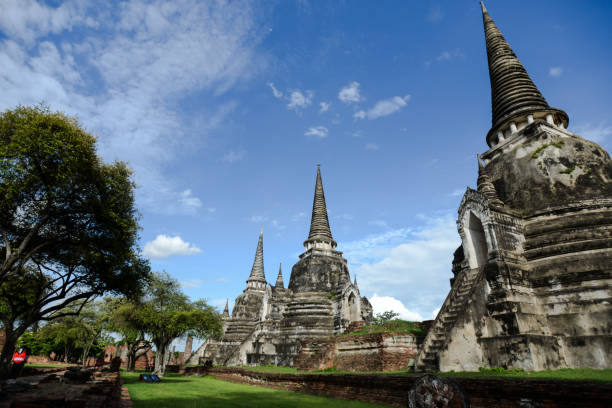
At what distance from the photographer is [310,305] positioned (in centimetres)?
2559

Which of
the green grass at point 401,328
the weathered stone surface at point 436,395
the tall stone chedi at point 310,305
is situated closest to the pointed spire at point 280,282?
the tall stone chedi at point 310,305

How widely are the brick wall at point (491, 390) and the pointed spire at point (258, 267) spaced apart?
3062 centimetres

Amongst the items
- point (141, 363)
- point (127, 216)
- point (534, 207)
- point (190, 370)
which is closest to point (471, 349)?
point (534, 207)

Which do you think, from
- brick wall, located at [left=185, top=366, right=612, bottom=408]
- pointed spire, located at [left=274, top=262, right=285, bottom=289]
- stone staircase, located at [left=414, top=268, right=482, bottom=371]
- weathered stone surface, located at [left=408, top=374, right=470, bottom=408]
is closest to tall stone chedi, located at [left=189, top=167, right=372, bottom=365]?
pointed spire, located at [left=274, top=262, right=285, bottom=289]

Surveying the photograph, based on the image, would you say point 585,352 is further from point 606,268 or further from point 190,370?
point 190,370

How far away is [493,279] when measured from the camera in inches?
436

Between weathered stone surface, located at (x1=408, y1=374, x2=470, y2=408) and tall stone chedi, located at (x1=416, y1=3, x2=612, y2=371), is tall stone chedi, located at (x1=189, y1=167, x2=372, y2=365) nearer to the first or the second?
tall stone chedi, located at (x1=416, y1=3, x2=612, y2=371)

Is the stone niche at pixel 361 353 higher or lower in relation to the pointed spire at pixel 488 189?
lower

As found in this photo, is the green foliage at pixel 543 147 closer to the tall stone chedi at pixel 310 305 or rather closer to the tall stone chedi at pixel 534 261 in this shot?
the tall stone chedi at pixel 534 261

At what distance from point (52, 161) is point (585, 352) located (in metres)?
17.6

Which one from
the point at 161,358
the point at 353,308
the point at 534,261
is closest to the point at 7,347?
the point at 161,358

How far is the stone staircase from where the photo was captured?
11.1 m

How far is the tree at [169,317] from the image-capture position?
23.6 metres

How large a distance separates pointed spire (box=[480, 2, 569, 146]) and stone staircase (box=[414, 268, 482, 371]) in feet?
27.6
